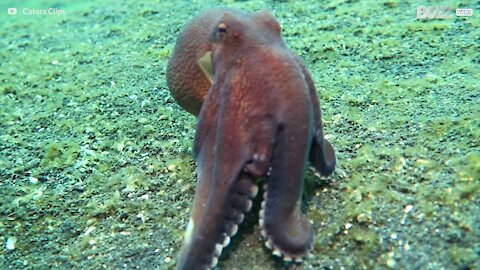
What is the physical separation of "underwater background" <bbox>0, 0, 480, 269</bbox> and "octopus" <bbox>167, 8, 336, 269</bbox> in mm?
330

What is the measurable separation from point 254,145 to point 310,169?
28.4 inches

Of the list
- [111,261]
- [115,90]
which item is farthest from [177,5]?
[111,261]

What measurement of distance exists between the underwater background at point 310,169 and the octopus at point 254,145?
1.08ft

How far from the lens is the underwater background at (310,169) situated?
263 centimetres

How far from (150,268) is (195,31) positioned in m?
1.52

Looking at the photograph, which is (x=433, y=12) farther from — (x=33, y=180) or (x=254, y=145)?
(x=33, y=180)

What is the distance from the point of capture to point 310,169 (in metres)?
2.95

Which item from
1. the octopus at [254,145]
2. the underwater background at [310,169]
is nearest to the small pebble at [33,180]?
the underwater background at [310,169]

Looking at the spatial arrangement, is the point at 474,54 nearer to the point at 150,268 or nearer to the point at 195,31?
the point at 195,31

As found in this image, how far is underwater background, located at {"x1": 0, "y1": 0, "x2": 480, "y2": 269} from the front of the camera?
263 cm

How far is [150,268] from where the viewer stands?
278cm

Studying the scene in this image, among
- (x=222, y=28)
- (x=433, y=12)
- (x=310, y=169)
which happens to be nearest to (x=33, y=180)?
(x=222, y=28)

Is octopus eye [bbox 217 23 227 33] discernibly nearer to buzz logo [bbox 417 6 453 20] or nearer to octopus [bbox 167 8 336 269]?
octopus [bbox 167 8 336 269]

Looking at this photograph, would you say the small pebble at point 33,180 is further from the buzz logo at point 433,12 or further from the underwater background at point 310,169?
the buzz logo at point 433,12
